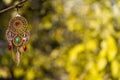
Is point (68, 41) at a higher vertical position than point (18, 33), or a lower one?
higher

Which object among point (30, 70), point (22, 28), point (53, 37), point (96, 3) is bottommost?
point (22, 28)

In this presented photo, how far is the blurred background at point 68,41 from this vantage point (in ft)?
6.65

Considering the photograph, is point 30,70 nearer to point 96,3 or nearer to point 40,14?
point 40,14

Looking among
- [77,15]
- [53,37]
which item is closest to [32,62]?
[53,37]

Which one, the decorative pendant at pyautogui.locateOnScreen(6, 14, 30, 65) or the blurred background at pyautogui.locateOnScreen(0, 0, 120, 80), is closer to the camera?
the decorative pendant at pyautogui.locateOnScreen(6, 14, 30, 65)

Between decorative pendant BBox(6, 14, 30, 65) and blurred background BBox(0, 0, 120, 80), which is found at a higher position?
blurred background BBox(0, 0, 120, 80)

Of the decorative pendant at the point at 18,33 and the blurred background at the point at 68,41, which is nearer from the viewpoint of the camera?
the decorative pendant at the point at 18,33

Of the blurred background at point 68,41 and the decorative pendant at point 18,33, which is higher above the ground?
the blurred background at point 68,41

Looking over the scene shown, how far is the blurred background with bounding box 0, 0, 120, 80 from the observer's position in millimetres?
2027

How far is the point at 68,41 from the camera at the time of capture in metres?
2.93

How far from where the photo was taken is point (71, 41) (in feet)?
9.53

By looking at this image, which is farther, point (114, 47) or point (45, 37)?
point (45, 37)

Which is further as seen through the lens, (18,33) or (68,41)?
(68,41)

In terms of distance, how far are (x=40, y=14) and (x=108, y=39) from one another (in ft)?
3.03
